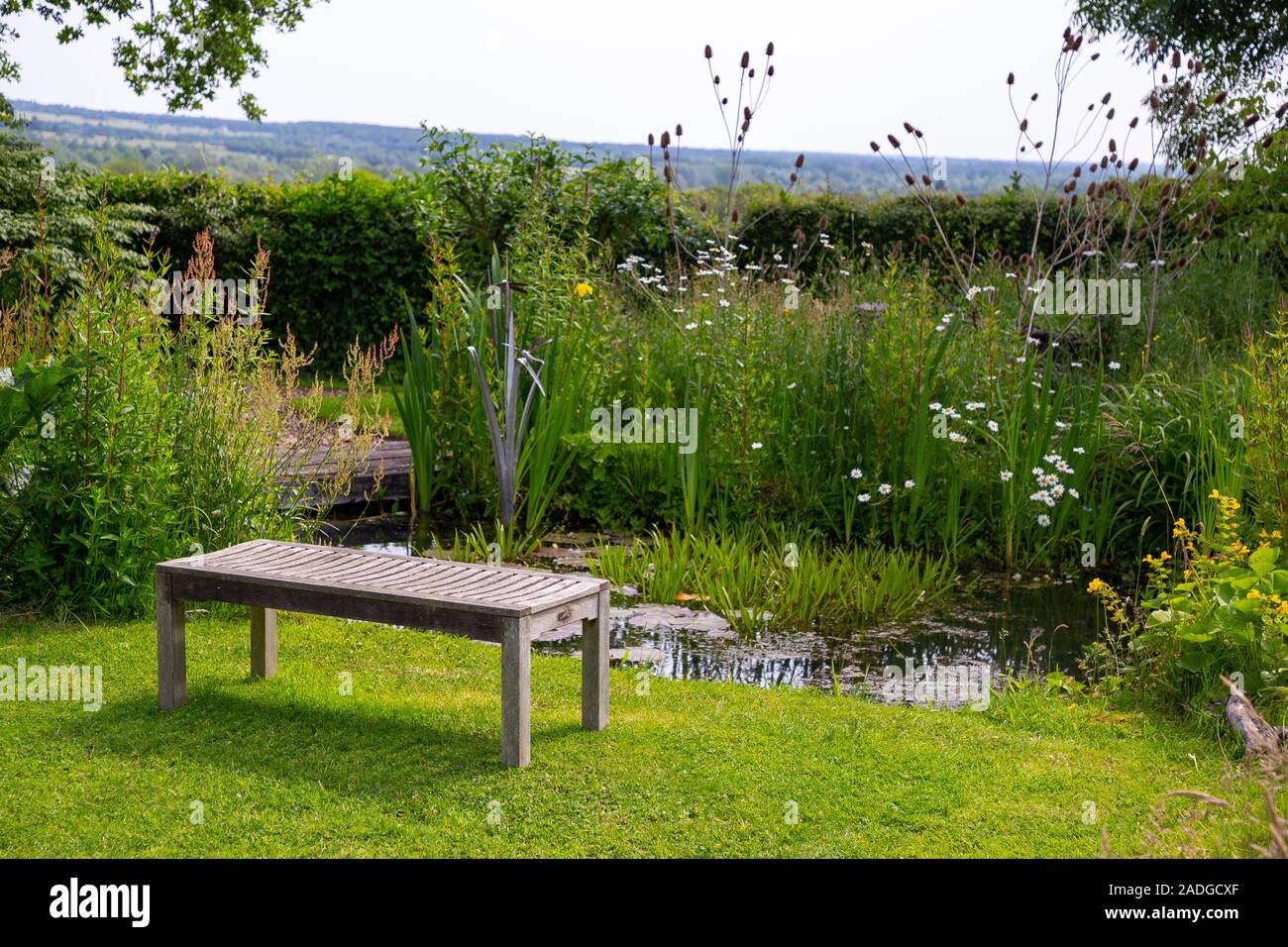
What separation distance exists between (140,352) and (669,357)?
11.9 feet

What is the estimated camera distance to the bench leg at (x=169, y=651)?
A: 441cm

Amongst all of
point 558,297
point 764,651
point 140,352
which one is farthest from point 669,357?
point 140,352

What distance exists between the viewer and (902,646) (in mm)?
5793

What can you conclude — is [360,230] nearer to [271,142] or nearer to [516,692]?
[516,692]

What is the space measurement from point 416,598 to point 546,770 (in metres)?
0.67

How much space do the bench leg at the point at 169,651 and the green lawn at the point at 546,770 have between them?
77 millimetres

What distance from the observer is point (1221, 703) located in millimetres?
4512

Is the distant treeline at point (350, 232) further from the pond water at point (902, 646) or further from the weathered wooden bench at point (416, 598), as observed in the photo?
the weathered wooden bench at point (416, 598)

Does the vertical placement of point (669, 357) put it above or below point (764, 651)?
above

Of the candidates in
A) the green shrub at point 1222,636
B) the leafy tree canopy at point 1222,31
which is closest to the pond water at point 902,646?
the green shrub at point 1222,636

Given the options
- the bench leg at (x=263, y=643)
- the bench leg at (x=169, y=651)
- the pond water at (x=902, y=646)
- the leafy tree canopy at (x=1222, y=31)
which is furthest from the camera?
the leafy tree canopy at (x=1222, y=31)

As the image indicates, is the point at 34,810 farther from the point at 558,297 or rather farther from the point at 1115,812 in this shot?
the point at 558,297

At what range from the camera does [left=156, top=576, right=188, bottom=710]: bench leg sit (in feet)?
14.5

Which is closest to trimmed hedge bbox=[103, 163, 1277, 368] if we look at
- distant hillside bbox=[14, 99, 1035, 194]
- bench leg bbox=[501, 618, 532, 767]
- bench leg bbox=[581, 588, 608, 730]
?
bench leg bbox=[581, 588, 608, 730]
